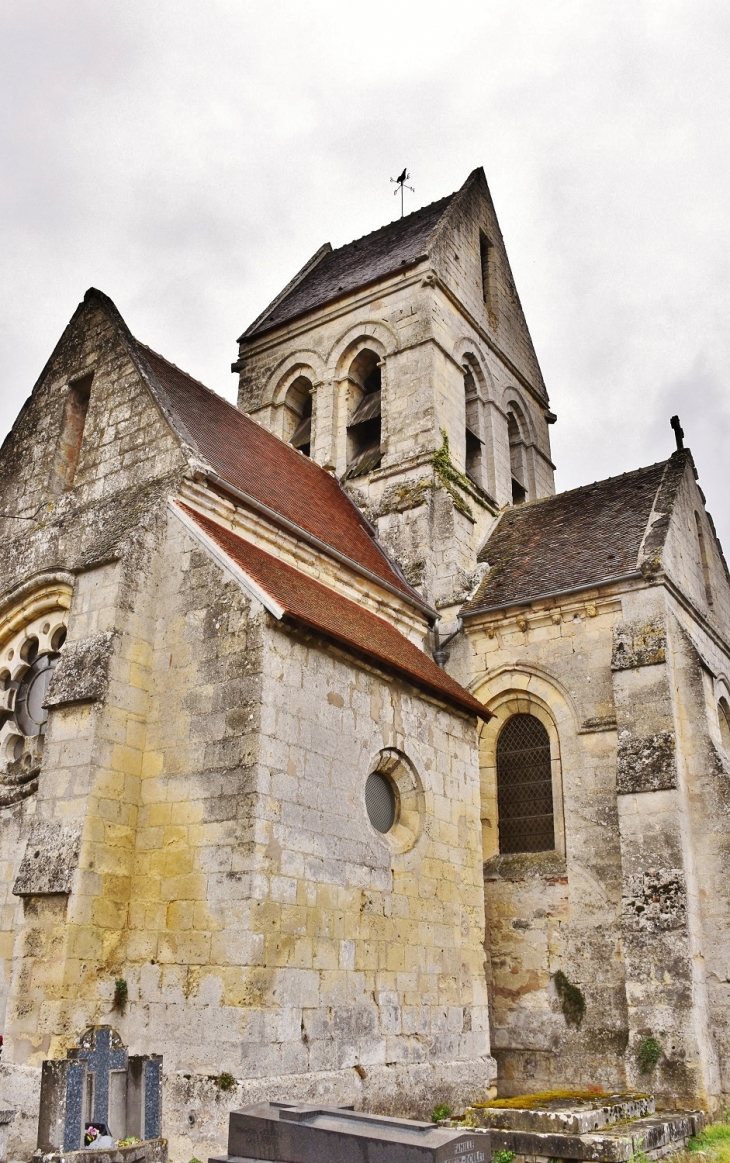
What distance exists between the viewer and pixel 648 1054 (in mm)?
9477

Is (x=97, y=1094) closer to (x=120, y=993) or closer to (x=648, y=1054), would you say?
(x=120, y=993)

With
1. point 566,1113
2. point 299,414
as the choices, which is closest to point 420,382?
point 299,414

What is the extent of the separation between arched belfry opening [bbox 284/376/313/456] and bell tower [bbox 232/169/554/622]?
3 cm

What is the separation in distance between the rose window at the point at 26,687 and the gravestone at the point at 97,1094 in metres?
3.90

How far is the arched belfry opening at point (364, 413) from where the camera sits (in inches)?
643

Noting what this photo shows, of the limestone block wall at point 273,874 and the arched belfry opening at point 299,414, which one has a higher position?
the arched belfry opening at point 299,414

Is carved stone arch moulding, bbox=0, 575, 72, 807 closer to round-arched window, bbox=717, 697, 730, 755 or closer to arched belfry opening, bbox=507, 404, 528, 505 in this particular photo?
round-arched window, bbox=717, 697, 730, 755

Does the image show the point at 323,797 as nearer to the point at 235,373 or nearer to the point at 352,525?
the point at 352,525

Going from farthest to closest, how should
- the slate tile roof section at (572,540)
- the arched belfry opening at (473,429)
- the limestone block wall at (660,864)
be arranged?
the arched belfry opening at (473,429), the slate tile roof section at (572,540), the limestone block wall at (660,864)

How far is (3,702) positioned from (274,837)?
4195mm

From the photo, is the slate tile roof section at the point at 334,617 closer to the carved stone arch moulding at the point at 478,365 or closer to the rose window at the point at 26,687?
the rose window at the point at 26,687

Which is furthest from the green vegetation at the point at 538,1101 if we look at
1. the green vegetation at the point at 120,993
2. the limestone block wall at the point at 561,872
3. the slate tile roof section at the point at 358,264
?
the slate tile roof section at the point at 358,264

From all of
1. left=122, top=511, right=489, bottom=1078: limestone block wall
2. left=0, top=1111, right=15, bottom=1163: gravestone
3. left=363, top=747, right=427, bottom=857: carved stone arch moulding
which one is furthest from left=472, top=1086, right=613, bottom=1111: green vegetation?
left=0, top=1111, right=15, bottom=1163: gravestone

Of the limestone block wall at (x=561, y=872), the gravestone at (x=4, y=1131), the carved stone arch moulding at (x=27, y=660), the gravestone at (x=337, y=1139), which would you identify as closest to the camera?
the gravestone at (x=337, y=1139)
